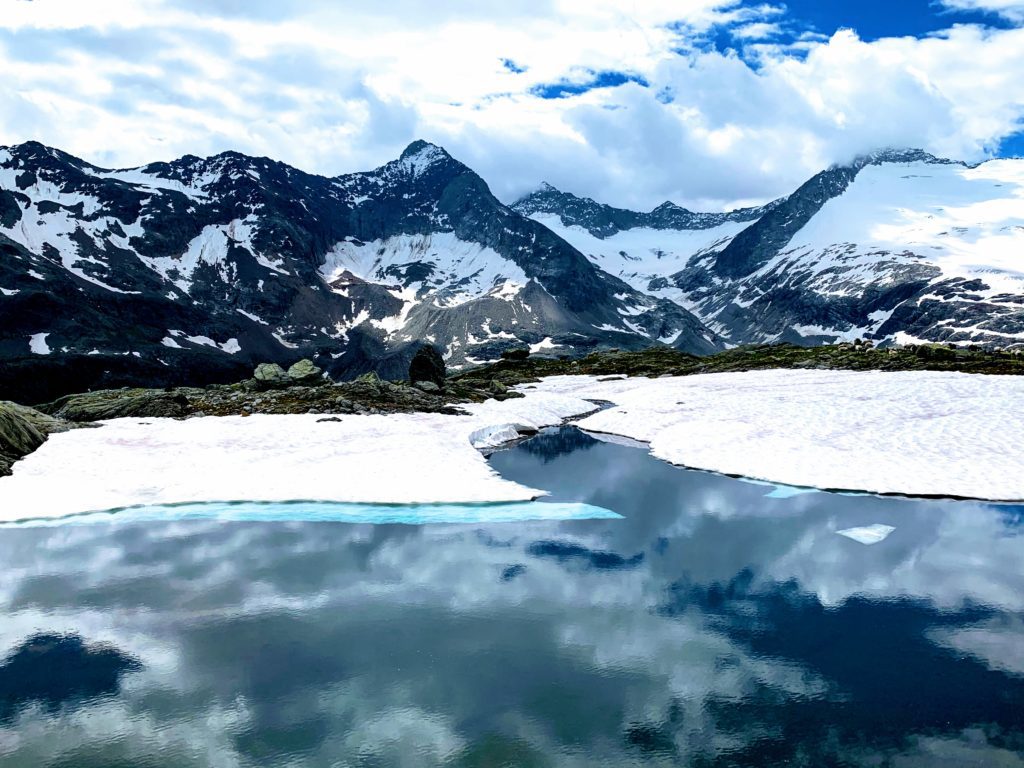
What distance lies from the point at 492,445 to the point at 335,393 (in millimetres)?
17997

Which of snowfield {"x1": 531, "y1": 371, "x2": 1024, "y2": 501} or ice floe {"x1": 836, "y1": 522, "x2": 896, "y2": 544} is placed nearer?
ice floe {"x1": 836, "y1": 522, "x2": 896, "y2": 544}

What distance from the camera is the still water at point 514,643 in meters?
11.6

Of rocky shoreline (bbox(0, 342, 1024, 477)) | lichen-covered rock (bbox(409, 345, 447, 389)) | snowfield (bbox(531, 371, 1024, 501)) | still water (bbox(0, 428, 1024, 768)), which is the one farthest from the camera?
lichen-covered rock (bbox(409, 345, 447, 389))

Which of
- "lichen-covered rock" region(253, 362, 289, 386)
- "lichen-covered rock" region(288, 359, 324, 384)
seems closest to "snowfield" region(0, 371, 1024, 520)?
"lichen-covered rock" region(253, 362, 289, 386)

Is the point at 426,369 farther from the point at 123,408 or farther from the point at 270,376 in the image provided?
the point at 123,408

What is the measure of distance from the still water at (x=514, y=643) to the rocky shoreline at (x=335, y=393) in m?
17.5

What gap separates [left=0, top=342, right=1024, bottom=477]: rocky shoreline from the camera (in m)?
42.0

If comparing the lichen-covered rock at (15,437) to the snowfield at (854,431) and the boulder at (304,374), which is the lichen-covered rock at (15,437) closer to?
the snowfield at (854,431)

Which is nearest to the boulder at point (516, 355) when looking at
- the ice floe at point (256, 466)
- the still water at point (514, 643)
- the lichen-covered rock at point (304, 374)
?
the lichen-covered rock at point (304, 374)

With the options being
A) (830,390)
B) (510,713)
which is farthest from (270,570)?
(830,390)

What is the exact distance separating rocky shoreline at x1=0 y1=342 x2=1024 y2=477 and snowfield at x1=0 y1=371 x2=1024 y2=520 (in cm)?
233

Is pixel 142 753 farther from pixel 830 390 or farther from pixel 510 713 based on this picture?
pixel 830 390

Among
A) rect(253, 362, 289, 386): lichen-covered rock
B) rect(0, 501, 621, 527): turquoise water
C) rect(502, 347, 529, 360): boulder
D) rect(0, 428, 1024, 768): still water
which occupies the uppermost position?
rect(253, 362, 289, 386): lichen-covered rock

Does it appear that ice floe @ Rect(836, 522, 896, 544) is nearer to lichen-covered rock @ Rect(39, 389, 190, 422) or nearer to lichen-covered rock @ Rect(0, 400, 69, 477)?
lichen-covered rock @ Rect(0, 400, 69, 477)
